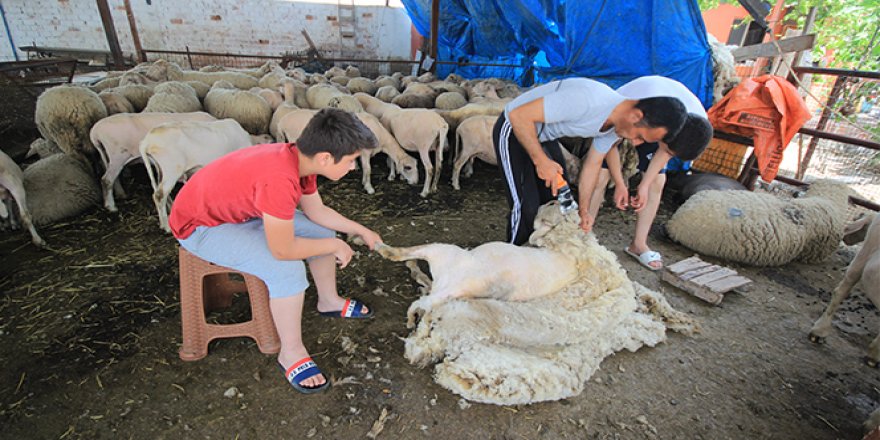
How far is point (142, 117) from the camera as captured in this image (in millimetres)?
4602

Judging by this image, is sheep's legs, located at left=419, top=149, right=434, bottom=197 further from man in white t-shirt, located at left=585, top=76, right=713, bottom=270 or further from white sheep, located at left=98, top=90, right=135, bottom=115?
white sheep, located at left=98, top=90, right=135, bottom=115

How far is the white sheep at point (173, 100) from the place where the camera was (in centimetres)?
550

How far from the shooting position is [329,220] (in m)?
2.59

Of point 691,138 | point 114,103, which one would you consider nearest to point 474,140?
point 691,138

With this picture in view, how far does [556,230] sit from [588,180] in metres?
0.62

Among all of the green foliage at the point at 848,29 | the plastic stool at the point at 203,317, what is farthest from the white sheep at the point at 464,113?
the green foliage at the point at 848,29

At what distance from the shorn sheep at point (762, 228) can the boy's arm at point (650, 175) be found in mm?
1122

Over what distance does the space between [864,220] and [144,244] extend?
24.0 ft

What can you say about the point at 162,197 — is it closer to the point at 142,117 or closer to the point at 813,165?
the point at 142,117

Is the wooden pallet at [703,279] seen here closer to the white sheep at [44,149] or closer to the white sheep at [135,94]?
A: the white sheep at [135,94]

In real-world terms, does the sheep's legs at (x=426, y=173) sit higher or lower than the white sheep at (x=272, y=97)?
lower

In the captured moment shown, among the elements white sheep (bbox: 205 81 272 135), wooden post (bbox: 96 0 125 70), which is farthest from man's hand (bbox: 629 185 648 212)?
wooden post (bbox: 96 0 125 70)

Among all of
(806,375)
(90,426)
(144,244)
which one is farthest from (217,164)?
(806,375)

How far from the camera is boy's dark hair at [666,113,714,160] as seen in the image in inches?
101
